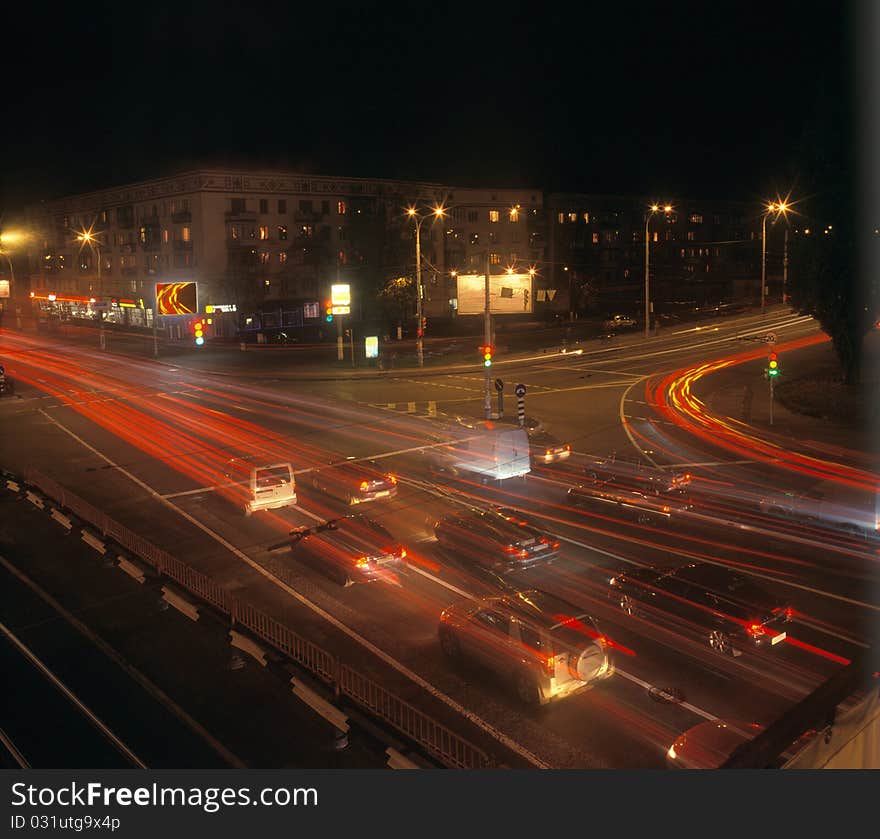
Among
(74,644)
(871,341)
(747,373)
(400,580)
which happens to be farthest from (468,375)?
(74,644)

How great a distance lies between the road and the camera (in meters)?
12.1

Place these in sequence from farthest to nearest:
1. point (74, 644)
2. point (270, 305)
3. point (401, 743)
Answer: point (270, 305) < point (74, 644) < point (401, 743)

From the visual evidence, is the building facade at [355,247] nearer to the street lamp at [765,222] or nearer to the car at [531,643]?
the street lamp at [765,222]

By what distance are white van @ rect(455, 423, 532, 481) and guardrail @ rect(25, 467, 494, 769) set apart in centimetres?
1068

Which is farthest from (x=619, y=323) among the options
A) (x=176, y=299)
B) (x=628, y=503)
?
(x=628, y=503)

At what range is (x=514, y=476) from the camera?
25141mm

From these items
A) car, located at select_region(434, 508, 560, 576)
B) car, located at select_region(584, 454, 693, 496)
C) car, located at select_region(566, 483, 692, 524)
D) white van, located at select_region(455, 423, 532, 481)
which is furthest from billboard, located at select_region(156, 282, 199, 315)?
car, located at select_region(434, 508, 560, 576)

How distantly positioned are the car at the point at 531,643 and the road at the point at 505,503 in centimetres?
26

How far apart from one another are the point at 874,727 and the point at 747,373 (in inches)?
1647

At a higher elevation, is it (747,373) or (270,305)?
(270,305)

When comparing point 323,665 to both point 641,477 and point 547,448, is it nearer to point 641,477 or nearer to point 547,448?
point 641,477

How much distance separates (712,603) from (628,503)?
24.6 ft

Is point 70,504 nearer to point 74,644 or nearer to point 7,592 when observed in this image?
point 7,592

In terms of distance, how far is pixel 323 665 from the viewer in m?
12.8
